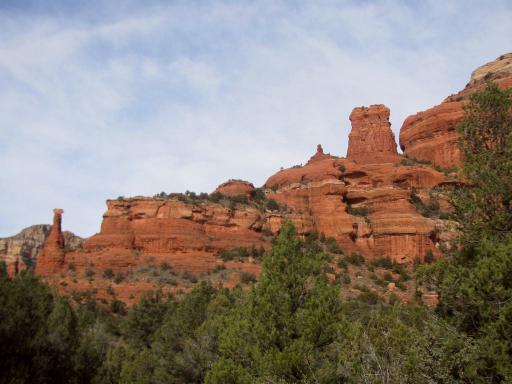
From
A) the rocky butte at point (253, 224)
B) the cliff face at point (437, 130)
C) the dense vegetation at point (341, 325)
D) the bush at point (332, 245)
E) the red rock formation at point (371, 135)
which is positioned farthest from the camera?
the red rock formation at point (371, 135)

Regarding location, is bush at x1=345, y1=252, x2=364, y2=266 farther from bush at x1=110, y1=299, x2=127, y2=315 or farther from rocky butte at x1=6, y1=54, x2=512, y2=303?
bush at x1=110, y1=299, x2=127, y2=315

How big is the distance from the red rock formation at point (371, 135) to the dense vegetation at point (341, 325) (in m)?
73.1

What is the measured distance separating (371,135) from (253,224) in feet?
111

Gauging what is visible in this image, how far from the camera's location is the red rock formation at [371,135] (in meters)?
96.4

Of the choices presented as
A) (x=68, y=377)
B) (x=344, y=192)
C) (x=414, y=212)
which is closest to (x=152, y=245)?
(x=344, y=192)

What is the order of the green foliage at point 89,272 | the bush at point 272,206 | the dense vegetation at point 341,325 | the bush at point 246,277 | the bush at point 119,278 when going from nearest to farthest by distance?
the dense vegetation at point 341,325
the bush at point 246,277
the bush at point 119,278
the green foliage at point 89,272
the bush at point 272,206

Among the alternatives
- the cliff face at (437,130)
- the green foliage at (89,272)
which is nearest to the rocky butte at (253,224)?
the green foliage at (89,272)

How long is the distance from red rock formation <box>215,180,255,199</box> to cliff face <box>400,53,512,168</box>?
2818 cm

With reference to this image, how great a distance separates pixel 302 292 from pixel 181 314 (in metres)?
15.7

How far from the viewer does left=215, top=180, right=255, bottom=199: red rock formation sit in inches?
3282

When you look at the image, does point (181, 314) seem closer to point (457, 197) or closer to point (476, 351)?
point (457, 197)

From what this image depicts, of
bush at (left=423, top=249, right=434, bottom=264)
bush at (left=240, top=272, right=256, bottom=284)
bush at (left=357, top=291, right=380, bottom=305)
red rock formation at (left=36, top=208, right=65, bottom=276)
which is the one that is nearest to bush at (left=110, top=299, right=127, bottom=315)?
bush at (left=240, top=272, right=256, bottom=284)

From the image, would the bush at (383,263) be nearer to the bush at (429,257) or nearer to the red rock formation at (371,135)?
the bush at (429,257)

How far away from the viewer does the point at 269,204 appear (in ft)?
267
